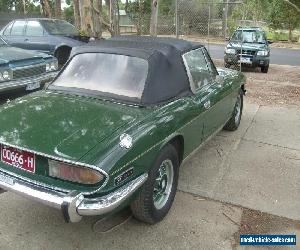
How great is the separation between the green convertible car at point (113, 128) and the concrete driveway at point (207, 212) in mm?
255

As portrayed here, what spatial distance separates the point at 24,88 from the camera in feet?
24.0

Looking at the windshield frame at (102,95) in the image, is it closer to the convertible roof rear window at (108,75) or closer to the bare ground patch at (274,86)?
the convertible roof rear window at (108,75)

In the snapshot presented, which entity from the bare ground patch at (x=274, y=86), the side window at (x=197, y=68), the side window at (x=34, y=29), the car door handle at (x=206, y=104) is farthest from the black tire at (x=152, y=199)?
the side window at (x=34, y=29)

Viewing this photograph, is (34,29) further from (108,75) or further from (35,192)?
(35,192)

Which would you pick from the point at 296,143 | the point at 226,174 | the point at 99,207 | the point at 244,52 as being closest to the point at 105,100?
the point at 99,207

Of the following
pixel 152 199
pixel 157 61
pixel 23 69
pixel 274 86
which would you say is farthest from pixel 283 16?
pixel 152 199

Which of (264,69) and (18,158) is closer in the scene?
(18,158)

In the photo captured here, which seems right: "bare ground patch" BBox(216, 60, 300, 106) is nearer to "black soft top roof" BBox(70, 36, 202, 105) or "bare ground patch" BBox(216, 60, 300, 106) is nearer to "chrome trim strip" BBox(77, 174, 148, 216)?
"black soft top roof" BBox(70, 36, 202, 105)

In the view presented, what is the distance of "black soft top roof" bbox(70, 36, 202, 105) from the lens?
4.00m

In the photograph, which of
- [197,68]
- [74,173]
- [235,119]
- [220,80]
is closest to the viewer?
[74,173]

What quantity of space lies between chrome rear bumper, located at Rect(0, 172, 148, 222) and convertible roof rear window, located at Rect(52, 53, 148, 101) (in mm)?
1131

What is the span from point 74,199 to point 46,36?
9.31 metres

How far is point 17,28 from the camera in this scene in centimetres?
1204

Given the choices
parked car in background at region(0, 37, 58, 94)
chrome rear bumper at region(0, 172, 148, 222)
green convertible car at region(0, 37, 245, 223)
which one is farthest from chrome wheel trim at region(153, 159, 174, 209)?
parked car in background at region(0, 37, 58, 94)
